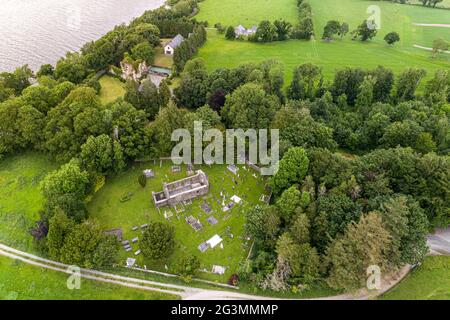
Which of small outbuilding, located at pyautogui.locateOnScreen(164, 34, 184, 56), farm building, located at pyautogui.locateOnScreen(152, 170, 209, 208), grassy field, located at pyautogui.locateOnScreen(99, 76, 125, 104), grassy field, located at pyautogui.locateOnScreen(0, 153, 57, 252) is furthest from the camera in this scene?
small outbuilding, located at pyautogui.locateOnScreen(164, 34, 184, 56)

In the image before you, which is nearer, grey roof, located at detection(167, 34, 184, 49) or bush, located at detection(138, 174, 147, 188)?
bush, located at detection(138, 174, 147, 188)

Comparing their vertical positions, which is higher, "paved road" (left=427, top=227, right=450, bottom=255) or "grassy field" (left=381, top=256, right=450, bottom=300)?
"paved road" (left=427, top=227, right=450, bottom=255)

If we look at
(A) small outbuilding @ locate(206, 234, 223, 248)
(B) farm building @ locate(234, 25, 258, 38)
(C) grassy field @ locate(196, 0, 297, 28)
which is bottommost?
(A) small outbuilding @ locate(206, 234, 223, 248)

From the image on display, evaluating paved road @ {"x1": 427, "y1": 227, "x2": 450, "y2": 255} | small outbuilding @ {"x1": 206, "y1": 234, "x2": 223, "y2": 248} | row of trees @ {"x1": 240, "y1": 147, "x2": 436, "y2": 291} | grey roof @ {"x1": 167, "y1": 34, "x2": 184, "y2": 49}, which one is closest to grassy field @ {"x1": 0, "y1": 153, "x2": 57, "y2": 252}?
small outbuilding @ {"x1": 206, "y1": 234, "x2": 223, "y2": 248}

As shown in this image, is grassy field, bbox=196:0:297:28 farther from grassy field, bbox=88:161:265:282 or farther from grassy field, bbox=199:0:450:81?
grassy field, bbox=88:161:265:282

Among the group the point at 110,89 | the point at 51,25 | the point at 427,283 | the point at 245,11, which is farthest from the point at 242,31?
the point at 427,283

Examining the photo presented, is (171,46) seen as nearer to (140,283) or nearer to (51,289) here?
(140,283)

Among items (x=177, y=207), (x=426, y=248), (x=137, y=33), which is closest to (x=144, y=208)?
(x=177, y=207)

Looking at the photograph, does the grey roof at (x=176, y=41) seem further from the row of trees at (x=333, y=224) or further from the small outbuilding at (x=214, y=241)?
the small outbuilding at (x=214, y=241)
